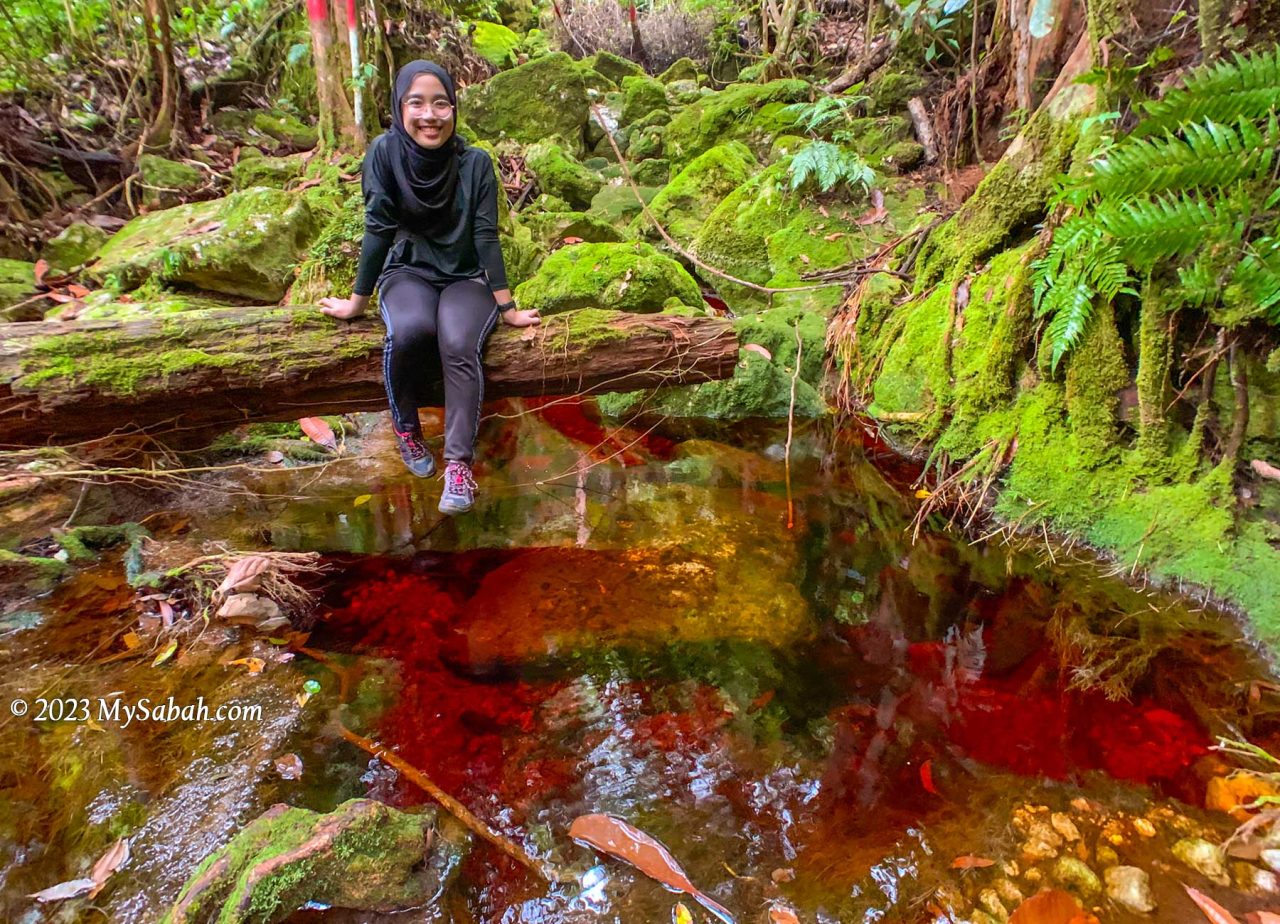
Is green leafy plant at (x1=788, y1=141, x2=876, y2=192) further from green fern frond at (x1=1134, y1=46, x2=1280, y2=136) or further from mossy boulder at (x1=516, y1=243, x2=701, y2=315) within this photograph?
green fern frond at (x1=1134, y1=46, x2=1280, y2=136)

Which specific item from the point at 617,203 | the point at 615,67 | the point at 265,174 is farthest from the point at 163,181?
the point at 615,67

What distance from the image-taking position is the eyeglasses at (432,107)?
2.81m

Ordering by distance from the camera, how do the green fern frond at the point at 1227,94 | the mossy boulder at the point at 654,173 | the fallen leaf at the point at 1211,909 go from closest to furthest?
the fallen leaf at the point at 1211,909
the green fern frond at the point at 1227,94
the mossy boulder at the point at 654,173

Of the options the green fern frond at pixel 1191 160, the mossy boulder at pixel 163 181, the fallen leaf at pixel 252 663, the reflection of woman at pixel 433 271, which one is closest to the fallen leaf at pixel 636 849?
the fallen leaf at pixel 252 663

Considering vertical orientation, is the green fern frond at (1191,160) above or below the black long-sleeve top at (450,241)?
above

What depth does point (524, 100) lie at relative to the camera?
9617mm

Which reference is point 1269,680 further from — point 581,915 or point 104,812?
point 104,812

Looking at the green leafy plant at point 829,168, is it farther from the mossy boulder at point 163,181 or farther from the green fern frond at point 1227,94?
the mossy boulder at point 163,181

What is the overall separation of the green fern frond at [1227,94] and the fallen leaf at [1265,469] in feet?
4.94

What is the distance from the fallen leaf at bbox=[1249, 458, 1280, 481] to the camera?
2.86m

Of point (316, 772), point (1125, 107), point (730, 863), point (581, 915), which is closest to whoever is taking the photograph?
point (581, 915)

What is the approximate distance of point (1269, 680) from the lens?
8.27 ft

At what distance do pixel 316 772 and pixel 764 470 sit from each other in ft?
10.5

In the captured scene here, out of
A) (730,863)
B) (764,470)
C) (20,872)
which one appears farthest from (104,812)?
(764,470)
